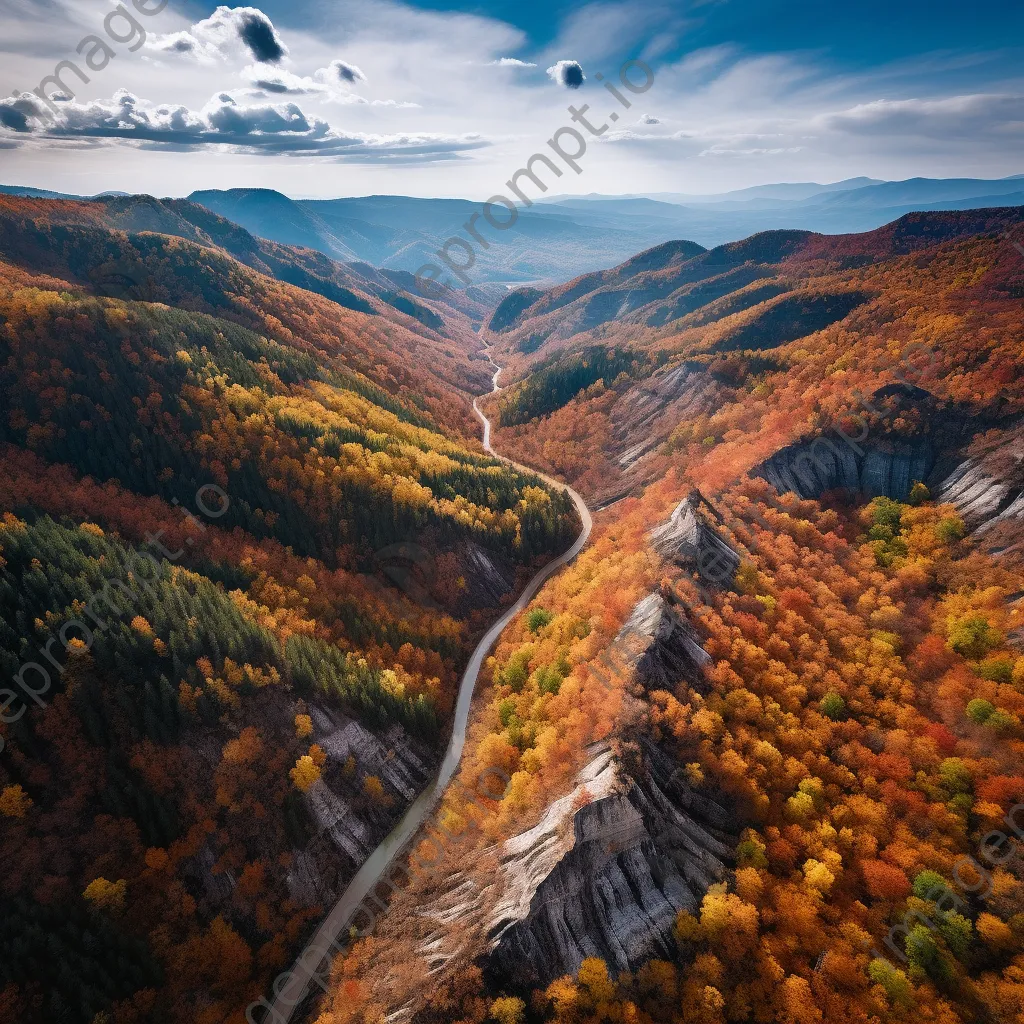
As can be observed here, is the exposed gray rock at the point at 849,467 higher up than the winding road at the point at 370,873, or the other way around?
the exposed gray rock at the point at 849,467

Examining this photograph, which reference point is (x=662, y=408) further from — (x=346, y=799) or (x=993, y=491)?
(x=346, y=799)

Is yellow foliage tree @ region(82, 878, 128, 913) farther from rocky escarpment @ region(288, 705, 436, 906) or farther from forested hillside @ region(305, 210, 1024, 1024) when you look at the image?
forested hillside @ region(305, 210, 1024, 1024)

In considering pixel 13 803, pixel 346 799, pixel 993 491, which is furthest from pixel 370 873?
pixel 993 491

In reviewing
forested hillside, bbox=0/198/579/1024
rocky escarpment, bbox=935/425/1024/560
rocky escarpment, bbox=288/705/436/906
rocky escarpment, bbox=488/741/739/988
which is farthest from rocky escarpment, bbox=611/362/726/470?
rocky escarpment, bbox=488/741/739/988

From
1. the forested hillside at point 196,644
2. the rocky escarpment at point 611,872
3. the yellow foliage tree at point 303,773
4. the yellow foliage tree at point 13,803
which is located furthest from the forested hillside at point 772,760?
the yellow foliage tree at point 13,803

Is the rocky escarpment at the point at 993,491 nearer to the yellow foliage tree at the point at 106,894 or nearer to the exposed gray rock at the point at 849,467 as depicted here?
the exposed gray rock at the point at 849,467
